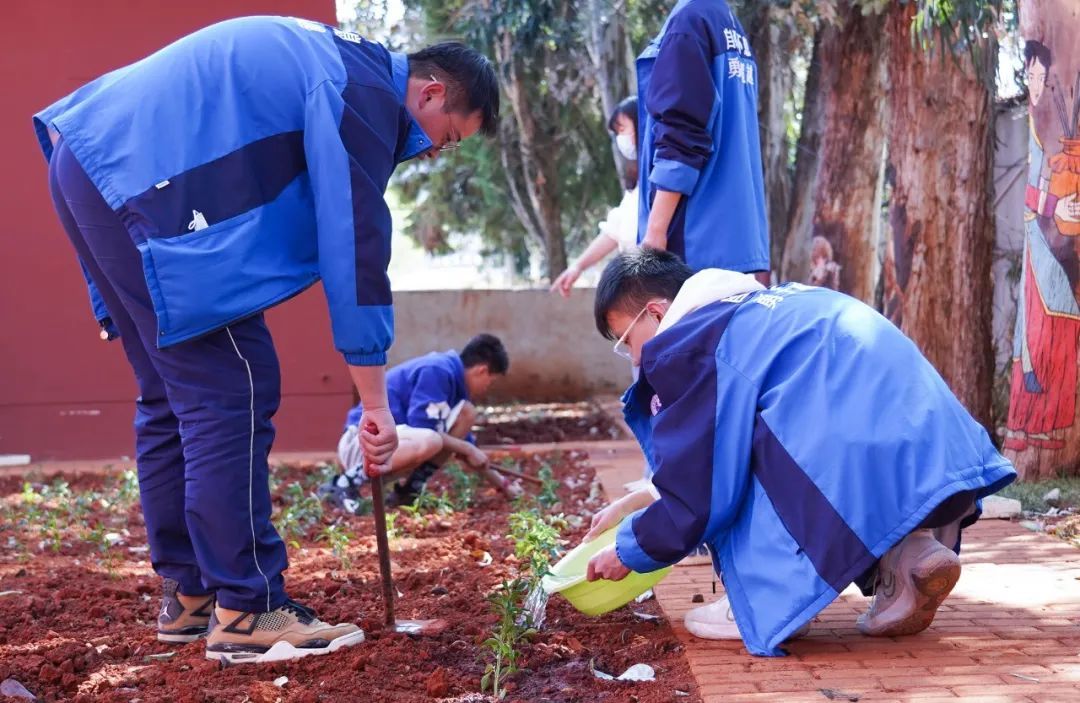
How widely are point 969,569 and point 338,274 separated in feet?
7.49

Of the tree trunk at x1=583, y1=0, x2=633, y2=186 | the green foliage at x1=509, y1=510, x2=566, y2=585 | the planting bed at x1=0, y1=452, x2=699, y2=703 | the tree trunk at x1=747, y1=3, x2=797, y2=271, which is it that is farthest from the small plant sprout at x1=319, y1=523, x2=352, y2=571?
the tree trunk at x1=583, y1=0, x2=633, y2=186

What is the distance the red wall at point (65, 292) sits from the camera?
7.26 meters

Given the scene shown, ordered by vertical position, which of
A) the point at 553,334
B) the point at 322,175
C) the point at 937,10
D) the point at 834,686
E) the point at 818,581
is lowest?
the point at 553,334

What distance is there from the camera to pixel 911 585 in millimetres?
2852

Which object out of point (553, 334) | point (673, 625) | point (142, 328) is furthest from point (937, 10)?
point (553, 334)

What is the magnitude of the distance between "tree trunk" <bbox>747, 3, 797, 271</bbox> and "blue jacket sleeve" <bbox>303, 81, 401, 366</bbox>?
592 centimetres

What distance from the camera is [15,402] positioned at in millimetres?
7379

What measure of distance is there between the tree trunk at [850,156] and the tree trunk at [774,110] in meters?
0.78

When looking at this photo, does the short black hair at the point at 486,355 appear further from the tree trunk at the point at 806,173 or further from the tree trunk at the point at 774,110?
the tree trunk at the point at 774,110

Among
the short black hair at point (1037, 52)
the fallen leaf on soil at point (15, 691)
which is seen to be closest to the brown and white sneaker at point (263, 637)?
the fallen leaf on soil at point (15, 691)

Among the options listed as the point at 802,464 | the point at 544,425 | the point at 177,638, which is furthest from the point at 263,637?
the point at 544,425

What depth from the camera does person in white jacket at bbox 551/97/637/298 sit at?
5191 millimetres

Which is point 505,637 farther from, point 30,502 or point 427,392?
point 30,502

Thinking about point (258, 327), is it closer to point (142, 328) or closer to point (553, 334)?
point (142, 328)
